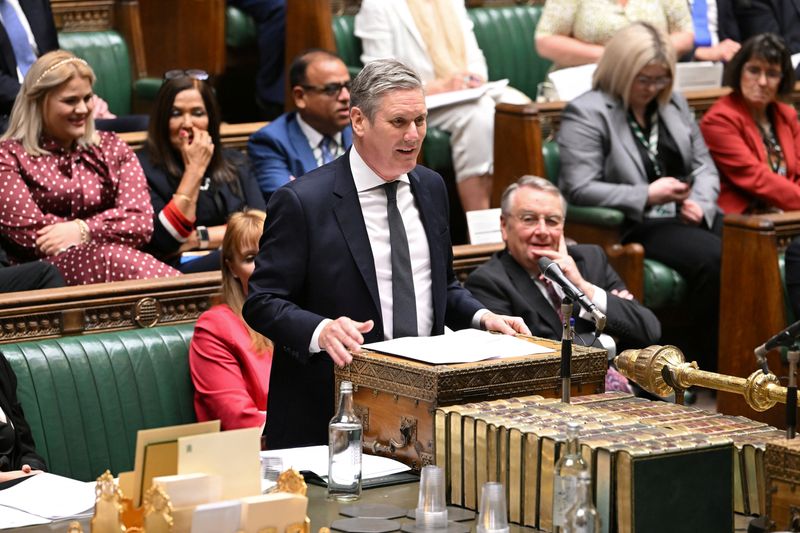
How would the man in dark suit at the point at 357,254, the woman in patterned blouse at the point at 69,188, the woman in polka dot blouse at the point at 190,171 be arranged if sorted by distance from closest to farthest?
1. the man in dark suit at the point at 357,254
2. the woman in patterned blouse at the point at 69,188
3. the woman in polka dot blouse at the point at 190,171

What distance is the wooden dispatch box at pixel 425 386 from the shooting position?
8.89 ft

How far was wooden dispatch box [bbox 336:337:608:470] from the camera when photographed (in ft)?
8.89

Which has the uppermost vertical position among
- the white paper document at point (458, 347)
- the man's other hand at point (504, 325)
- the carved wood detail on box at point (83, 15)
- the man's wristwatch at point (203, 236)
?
the carved wood detail on box at point (83, 15)

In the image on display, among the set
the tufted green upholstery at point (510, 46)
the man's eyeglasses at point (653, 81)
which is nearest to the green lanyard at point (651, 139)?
the man's eyeglasses at point (653, 81)

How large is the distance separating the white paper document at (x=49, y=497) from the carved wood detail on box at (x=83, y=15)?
143 inches

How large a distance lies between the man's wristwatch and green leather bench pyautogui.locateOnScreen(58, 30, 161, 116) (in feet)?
3.87

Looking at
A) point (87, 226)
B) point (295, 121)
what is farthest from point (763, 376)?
point (295, 121)

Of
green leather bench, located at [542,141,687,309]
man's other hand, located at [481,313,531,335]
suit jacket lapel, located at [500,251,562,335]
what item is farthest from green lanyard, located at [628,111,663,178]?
man's other hand, located at [481,313,531,335]

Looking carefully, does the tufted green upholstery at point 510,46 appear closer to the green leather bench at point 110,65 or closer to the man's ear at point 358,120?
the green leather bench at point 110,65

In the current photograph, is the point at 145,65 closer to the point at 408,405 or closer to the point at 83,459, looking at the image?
the point at 83,459

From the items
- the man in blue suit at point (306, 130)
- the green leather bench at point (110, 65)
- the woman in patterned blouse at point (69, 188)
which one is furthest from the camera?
the green leather bench at point (110, 65)

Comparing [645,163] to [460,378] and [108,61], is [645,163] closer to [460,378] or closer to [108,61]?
[108,61]

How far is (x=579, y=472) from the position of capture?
2.28 meters

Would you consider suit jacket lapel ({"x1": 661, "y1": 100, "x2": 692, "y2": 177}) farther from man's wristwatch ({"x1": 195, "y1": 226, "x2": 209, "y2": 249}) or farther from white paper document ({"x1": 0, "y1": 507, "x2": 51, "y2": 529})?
white paper document ({"x1": 0, "y1": 507, "x2": 51, "y2": 529})
